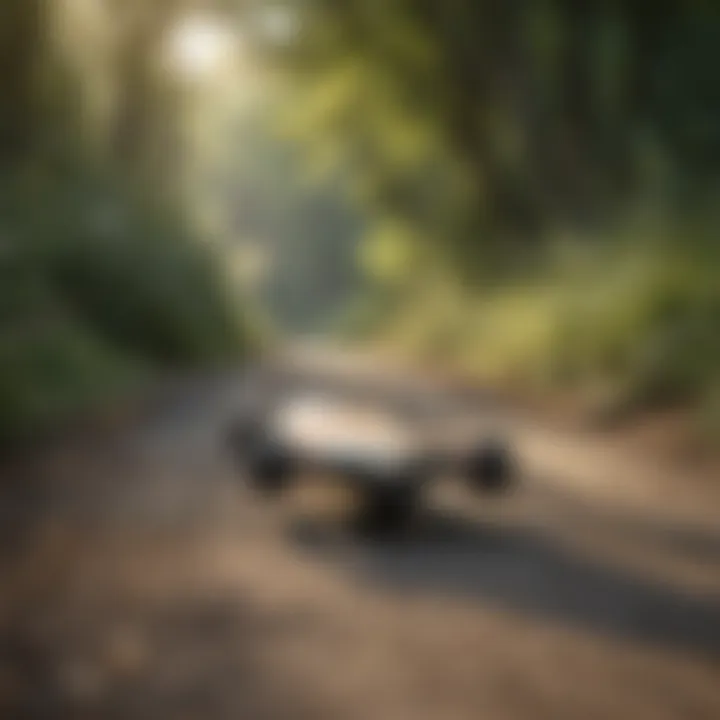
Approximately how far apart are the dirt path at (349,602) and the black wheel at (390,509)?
5.0 inches

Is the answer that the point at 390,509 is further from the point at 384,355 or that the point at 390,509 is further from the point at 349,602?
the point at 384,355

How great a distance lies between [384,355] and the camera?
14.2 meters

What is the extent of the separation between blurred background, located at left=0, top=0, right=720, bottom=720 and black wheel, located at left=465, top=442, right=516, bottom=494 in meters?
0.15

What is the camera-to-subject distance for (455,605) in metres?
3.56

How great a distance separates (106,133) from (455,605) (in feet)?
15.0

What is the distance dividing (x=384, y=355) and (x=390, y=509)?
9.74 m

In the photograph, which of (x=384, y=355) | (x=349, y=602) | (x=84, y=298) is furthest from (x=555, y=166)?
(x=349, y=602)

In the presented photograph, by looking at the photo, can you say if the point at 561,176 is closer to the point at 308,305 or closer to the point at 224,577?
the point at 224,577

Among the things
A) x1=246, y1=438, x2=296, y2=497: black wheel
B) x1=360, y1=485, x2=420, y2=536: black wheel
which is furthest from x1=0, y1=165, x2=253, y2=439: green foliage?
x1=360, y1=485, x2=420, y2=536: black wheel

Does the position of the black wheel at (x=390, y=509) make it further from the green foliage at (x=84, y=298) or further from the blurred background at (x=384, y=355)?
the green foliage at (x=84, y=298)

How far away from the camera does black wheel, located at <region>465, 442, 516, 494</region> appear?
187 inches

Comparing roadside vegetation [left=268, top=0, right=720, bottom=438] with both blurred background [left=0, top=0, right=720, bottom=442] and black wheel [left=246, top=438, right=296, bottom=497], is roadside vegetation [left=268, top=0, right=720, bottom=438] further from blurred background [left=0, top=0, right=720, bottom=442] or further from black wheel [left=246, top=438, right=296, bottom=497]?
black wheel [left=246, top=438, right=296, bottom=497]

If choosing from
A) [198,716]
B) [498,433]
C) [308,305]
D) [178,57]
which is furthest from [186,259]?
[308,305]

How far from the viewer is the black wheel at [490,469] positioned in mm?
4758
